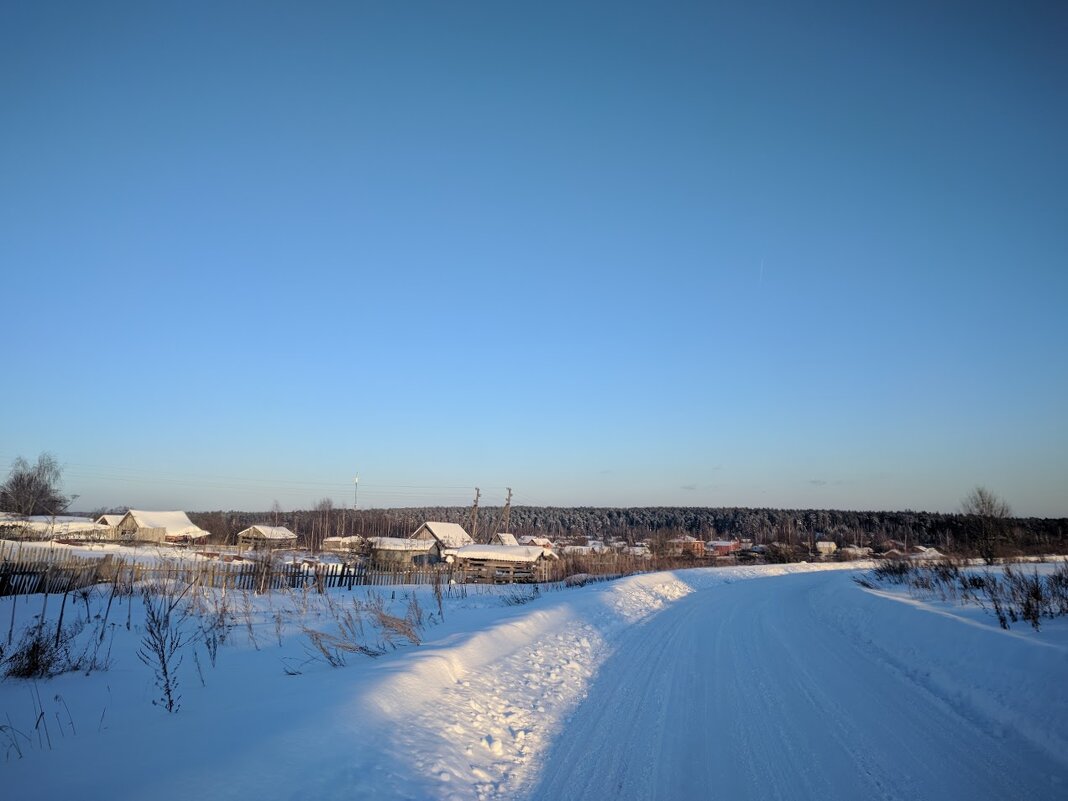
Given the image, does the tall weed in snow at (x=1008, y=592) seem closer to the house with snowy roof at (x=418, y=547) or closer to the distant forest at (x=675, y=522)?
the house with snowy roof at (x=418, y=547)

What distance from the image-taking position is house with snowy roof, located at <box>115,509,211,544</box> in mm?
64938

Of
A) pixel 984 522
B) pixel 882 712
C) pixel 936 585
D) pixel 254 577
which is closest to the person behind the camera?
pixel 882 712

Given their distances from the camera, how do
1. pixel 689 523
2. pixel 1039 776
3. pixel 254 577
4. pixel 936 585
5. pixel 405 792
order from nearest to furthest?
pixel 405 792, pixel 1039 776, pixel 936 585, pixel 254 577, pixel 689 523

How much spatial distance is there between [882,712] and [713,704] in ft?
6.23

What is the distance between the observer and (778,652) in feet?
33.3

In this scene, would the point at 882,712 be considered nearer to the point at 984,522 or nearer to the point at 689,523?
the point at 984,522


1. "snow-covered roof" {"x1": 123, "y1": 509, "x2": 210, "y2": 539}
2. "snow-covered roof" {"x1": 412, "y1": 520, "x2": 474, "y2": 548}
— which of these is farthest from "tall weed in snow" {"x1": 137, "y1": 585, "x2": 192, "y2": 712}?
"snow-covered roof" {"x1": 123, "y1": 509, "x2": 210, "y2": 539}

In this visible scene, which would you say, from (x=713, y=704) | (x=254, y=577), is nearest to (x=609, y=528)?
(x=254, y=577)

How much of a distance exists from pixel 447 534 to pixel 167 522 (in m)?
35.8

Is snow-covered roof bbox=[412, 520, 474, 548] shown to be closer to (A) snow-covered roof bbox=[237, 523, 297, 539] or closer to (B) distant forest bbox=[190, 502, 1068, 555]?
(A) snow-covered roof bbox=[237, 523, 297, 539]

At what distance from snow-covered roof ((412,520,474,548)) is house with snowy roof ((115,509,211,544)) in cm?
2967

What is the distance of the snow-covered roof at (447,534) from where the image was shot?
62416mm

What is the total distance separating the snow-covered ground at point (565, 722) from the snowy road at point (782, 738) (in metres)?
0.03

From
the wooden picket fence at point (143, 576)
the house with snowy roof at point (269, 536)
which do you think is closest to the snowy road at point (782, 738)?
the wooden picket fence at point (143, 576)
